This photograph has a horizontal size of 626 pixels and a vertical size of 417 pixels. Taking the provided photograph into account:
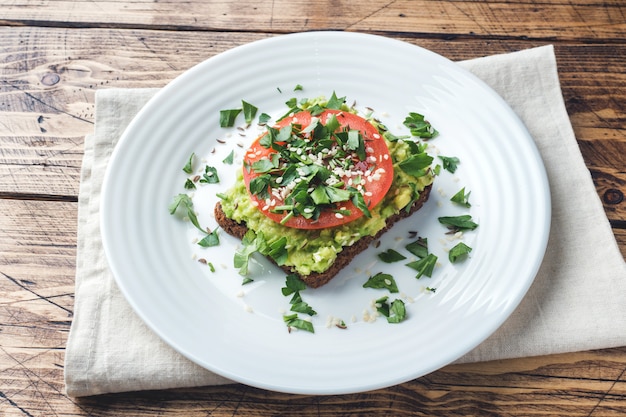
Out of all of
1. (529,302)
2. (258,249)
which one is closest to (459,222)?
(529,302)

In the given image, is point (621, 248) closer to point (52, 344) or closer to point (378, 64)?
point (378, 64)

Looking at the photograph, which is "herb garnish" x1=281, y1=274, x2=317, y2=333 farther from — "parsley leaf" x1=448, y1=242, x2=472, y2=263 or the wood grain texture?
the wood grain texture

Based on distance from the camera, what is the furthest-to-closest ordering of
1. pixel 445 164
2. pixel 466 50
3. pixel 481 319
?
1. pixel 466 50
2. pixel 445 164
3. pixel 481 319

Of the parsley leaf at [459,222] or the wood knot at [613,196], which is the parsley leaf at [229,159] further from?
the wood knot at [613,196]

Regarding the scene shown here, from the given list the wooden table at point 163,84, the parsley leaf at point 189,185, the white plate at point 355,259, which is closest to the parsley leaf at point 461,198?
the white plate at point 355,259

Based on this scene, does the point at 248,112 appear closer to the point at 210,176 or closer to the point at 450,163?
the point at 210,176

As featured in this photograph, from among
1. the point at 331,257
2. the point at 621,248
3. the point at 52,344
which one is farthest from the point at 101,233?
the point at 621,248
